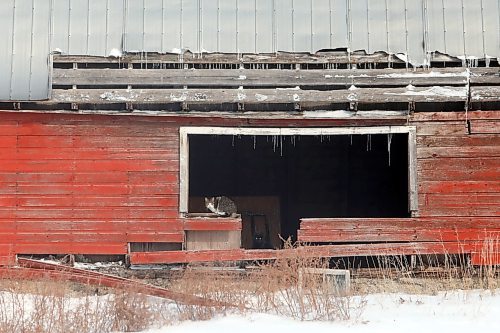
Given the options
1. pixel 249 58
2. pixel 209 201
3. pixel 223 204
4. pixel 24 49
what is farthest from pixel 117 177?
pixel 223 204

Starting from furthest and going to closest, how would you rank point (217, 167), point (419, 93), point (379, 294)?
1. point (217, 167)
2. point (419, 93)
3. point (379, 294)

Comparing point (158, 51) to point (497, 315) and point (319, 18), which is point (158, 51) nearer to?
point (319, 18)

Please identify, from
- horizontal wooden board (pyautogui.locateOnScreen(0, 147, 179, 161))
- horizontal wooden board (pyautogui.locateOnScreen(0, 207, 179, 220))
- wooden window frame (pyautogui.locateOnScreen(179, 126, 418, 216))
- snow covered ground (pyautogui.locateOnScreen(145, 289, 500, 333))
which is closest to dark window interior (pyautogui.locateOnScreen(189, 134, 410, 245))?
wooden window frame (pyautogui.locateOnScreen(179, 126, 418, 216))

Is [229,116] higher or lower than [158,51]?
lower

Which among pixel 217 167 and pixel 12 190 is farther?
pixel 217 167

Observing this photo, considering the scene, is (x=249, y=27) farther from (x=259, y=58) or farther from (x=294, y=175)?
(x=294, y=175)

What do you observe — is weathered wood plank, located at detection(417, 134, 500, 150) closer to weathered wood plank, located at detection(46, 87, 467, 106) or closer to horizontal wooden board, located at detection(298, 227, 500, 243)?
weathered wood plank, located at detection(46, 87, 467, 106)

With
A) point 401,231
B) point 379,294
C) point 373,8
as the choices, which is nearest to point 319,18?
point 373,8

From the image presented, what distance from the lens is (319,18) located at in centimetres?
1220

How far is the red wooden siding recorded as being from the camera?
11.9 metres

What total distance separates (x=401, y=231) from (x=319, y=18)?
163 inches

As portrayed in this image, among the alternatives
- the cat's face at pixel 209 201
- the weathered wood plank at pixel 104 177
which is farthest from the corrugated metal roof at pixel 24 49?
the cat's face at pixel 209 201

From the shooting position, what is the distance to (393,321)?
8.42m

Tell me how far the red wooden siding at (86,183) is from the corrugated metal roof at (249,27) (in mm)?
1356
